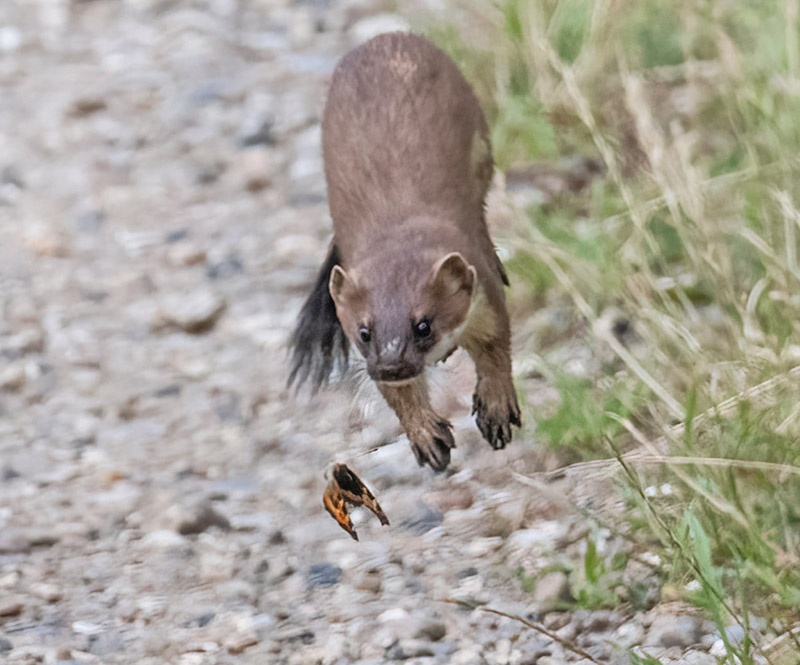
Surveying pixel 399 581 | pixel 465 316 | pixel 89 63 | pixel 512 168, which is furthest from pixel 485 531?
pixel 89 63

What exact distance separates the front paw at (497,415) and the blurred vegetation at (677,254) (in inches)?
4.5

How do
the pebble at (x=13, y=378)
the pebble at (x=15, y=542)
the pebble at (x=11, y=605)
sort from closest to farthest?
the pebble at (x=11, y=605), the pebble at (x=15, y=542), the pebble at (x=13, y=378)

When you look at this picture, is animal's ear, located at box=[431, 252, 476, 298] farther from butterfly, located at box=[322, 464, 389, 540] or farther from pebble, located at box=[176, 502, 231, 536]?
pebble, located at box=[176, 502, 231, 536]

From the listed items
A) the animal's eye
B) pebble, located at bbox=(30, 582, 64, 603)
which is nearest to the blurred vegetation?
the animal's eye

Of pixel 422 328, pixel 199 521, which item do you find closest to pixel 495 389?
pixel 422 328

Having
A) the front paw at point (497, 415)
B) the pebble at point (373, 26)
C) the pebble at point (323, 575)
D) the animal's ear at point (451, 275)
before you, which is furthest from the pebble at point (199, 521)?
the pebble at point (373, 26)

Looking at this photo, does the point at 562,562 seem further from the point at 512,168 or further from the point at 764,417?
the point at 512,168

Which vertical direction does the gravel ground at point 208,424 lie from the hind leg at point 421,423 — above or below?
below

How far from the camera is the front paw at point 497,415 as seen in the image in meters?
3.63

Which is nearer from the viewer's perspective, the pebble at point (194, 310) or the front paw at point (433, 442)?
the front paw at point (433, 442)

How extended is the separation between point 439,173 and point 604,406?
806mm

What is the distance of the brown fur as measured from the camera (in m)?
3.19

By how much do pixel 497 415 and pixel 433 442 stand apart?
0.25 metres

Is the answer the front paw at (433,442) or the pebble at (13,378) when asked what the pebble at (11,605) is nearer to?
the front paw at (433,442)
